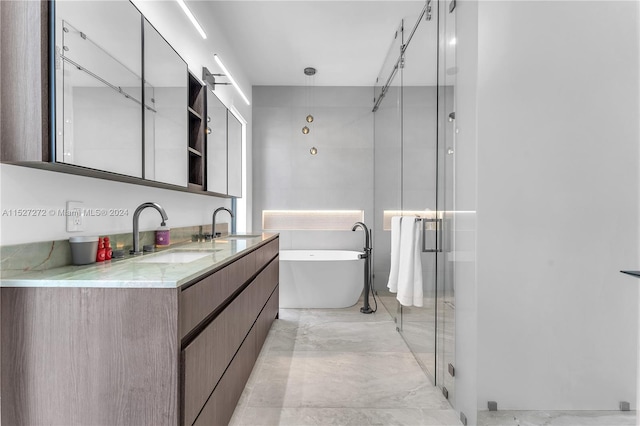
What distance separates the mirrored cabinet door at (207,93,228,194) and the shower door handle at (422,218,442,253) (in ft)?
5.42

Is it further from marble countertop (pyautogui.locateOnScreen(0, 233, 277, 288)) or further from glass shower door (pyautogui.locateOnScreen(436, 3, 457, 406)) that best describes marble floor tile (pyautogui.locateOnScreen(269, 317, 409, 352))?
marble countertop (pyautogui.locateOnScreen(0, 233, 277, 288))

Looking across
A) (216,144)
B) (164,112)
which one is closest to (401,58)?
(216,144)

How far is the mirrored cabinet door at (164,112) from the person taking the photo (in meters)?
1.78

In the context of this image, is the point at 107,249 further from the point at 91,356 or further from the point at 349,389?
→ the point at 349,389

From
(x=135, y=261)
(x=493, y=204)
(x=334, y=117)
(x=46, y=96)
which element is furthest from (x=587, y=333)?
(x=334, y=117)

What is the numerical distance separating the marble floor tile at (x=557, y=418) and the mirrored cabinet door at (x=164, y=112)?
2.14 meters

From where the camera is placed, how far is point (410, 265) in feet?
7.84

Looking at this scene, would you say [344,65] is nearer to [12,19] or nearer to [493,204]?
[493,204]

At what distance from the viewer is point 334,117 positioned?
4.60 metres

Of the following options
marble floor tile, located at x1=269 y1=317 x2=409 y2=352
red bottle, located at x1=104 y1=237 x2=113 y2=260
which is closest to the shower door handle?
marble floor tile, located at x1=269 y1=317 x2=409 y2=352

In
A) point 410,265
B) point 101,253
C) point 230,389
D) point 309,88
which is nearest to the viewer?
point 101,253

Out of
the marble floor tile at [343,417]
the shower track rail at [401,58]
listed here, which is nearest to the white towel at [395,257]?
the marble floor tile at [343,417]

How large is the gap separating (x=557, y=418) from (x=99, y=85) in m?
2.63

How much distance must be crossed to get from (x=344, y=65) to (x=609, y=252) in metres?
3.15
